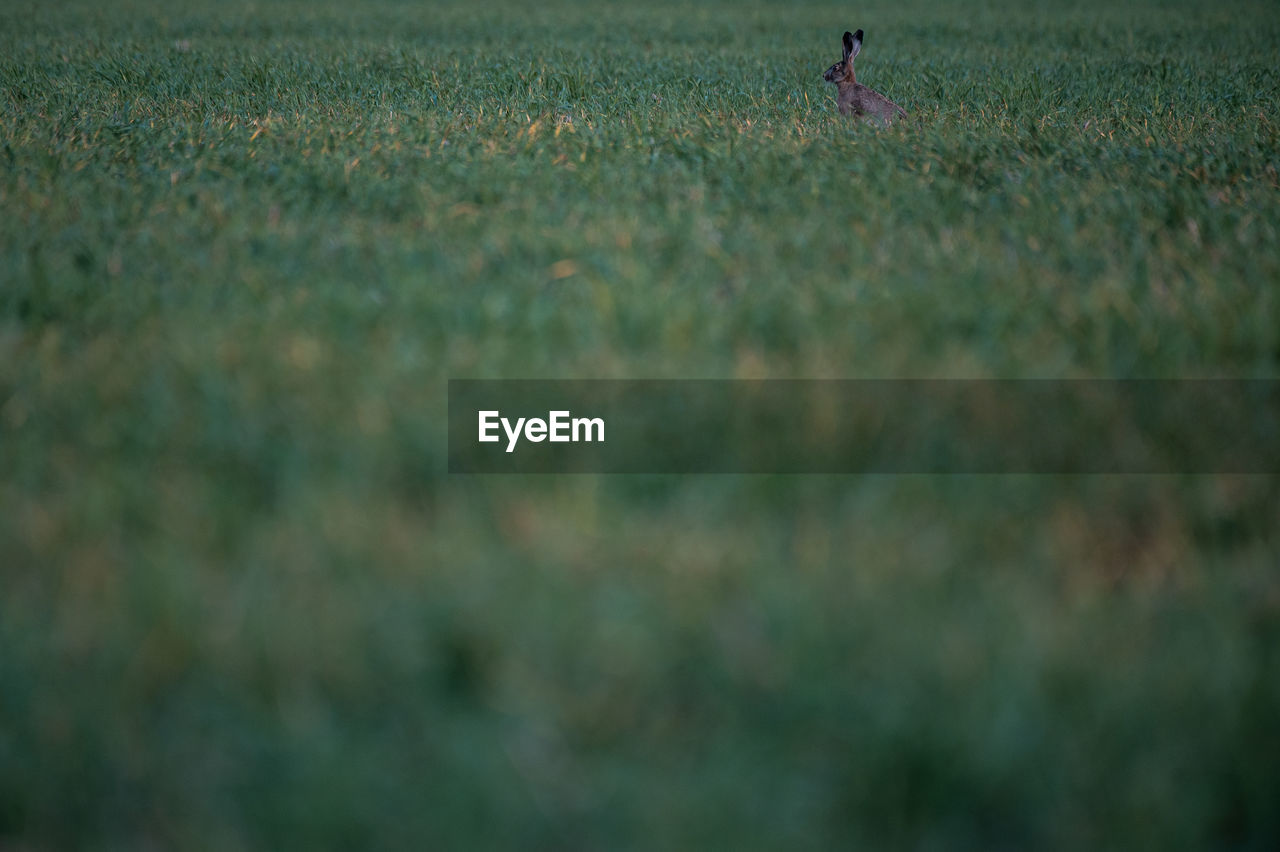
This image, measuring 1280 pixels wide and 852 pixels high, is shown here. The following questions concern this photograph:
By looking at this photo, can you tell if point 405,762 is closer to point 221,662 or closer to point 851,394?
point 221,662

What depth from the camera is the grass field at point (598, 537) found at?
2.17 meters

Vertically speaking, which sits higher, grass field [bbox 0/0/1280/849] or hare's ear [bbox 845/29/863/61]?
hare's ear [bbox 845/29/863/61]

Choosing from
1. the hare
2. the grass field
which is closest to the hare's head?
the hare

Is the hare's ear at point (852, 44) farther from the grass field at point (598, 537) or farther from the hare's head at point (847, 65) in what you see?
the grass field at point (598, 537)

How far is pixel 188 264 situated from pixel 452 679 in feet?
10.5

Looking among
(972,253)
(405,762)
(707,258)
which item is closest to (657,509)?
(405,762)

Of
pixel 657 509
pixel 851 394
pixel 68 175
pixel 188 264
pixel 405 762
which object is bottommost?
pixel 405 762

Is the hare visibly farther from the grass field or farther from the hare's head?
the grass field

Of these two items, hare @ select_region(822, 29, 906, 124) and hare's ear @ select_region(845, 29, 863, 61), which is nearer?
hare's ear @ select_region(845, 29, 863, 61)

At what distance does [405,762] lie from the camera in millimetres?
2207

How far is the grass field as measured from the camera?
7.12 feet

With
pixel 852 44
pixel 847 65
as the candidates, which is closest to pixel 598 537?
pixel 852 44

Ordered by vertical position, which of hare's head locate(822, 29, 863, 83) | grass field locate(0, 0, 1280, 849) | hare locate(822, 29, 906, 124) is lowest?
grass field locate(0, 0, 1280, 849)

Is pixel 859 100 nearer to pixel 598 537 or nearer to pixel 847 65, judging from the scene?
pixel 847 65
